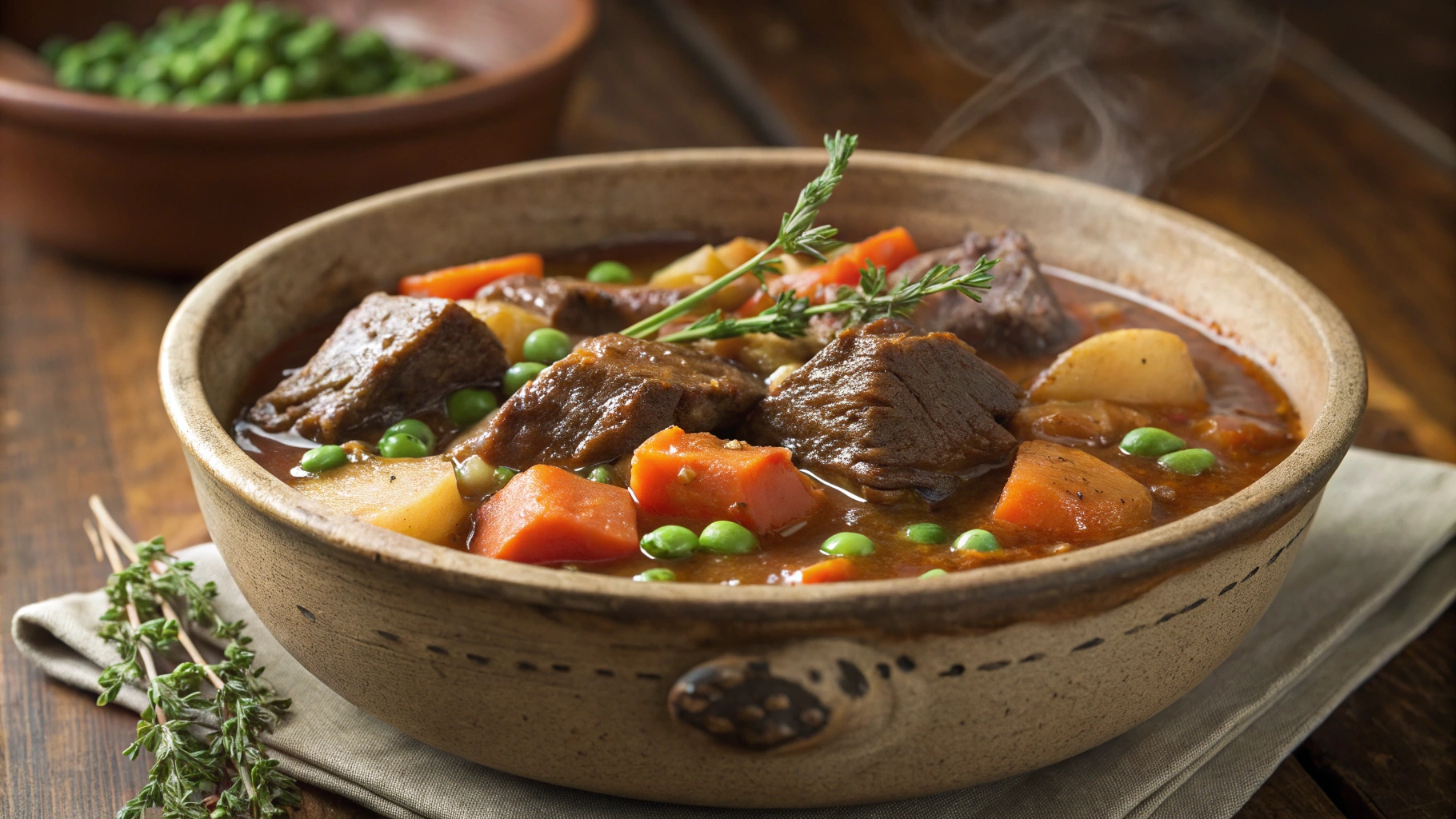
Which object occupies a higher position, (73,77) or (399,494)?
(399,494)

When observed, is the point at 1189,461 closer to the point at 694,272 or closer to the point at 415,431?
the point at 694,272

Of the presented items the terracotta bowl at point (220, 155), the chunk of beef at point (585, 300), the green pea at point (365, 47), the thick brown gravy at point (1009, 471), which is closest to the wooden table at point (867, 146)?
the terracotta bowl at point (220, 155)

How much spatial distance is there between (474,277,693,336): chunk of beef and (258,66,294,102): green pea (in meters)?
2.12

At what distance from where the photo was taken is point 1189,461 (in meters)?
2.61

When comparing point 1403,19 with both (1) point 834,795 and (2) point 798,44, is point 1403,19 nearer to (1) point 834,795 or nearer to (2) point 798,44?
(2) point 798,44

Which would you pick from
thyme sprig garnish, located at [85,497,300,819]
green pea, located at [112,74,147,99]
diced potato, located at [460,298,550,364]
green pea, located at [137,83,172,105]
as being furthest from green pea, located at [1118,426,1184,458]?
green pea, located at [112,74,147,99]

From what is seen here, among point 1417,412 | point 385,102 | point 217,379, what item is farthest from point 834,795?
point 385,102

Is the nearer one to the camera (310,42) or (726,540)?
(726,540)

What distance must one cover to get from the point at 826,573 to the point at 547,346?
1061 millimetres

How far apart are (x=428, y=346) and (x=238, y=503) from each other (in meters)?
0.68

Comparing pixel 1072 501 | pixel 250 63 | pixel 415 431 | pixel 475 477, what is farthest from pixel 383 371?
pixel 250 63

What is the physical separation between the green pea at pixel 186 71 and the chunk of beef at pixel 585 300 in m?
2.44

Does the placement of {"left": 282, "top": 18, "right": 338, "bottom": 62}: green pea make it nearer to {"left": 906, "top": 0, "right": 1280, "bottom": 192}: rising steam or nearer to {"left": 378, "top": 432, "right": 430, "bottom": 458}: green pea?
{"left": 906, "top": 0, "right": 1280, "bottom": 192}: rising steam

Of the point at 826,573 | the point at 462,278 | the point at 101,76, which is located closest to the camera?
the point at 826,573
